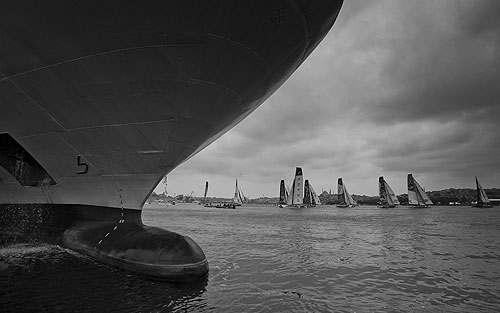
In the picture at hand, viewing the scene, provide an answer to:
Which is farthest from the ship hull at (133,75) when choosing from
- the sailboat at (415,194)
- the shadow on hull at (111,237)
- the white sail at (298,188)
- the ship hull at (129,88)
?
the sailboat at (415,194)

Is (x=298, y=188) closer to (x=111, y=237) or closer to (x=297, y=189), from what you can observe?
(x=297, y=189)

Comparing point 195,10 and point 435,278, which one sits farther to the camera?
point 435,278

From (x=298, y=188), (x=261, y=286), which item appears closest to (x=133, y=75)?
(x=261, y=286)

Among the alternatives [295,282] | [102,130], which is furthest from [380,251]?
[102,130]

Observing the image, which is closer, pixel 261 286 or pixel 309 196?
pixel 261 286

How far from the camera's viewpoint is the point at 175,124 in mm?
8406

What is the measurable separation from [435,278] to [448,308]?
331cm

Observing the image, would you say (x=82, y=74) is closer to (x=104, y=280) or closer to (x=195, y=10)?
(x=195, y=10)

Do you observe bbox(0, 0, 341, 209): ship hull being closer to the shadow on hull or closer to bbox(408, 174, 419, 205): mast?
the shadow on hull

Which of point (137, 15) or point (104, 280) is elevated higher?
point (137, 15)

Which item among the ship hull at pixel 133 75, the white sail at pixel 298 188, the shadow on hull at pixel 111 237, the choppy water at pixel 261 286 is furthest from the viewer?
the white sail at pixel 298 188

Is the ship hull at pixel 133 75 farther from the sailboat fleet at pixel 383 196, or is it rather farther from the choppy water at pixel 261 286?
the sailboat fleet at pixel 383 196

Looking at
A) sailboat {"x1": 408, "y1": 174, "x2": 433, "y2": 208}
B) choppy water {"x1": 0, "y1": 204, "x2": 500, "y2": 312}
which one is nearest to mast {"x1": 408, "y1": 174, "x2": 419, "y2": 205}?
sailboat {"x1": 408, "y1": 174, "x2": 433, "y2": 208}

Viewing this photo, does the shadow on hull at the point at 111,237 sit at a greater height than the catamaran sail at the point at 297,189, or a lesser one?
lesser
